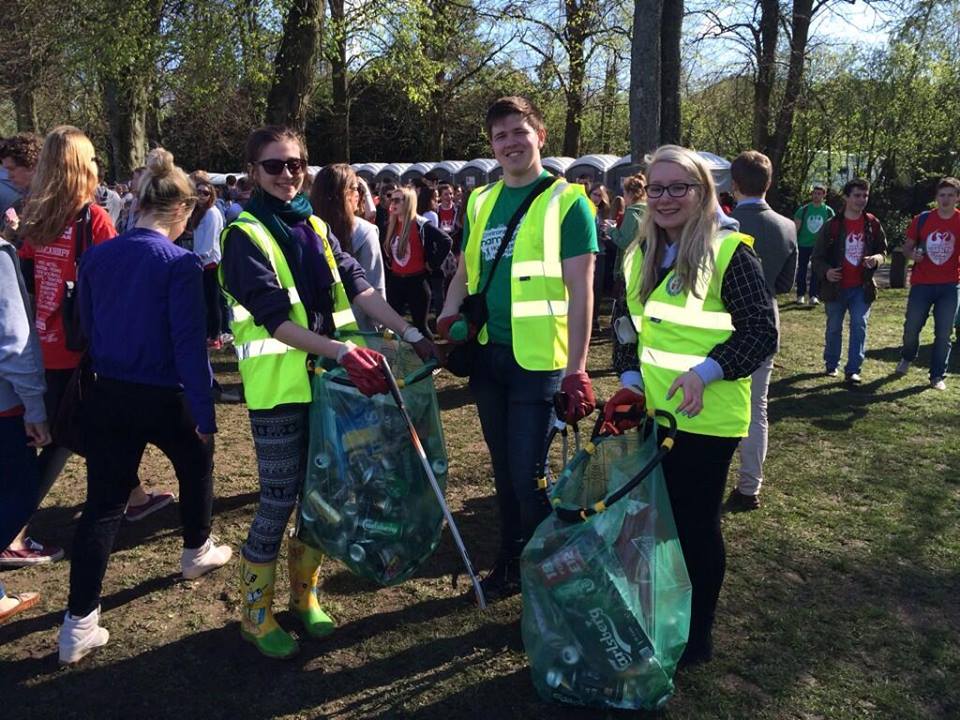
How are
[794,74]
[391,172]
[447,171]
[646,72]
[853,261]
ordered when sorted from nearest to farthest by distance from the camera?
1. [853,261]
2. [646,72]
3. [794,74]
4. [447,171]
5. [391,172]

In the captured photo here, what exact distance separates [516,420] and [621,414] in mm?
518

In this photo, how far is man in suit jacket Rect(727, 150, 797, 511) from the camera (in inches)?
168

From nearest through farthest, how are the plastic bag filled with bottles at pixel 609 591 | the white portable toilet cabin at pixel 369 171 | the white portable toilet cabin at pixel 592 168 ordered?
1. the plastic bag filled with bottles at pixel 609 591
2. the white portable toilet cabin at pixel 592 168
3. the white portable toilet cabin at pixel 369 171

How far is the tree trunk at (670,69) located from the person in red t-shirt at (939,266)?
3.82 meters

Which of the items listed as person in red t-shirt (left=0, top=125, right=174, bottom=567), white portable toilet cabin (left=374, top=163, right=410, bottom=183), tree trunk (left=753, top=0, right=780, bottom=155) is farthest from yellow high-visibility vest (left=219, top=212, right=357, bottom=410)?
white portable toilet cabin (left=374, top=163, right=410, bottom=183)

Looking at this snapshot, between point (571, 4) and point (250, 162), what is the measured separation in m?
22.4

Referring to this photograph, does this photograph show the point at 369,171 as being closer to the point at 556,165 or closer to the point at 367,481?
the point at 556,165

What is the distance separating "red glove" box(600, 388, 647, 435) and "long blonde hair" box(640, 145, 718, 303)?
353 mm

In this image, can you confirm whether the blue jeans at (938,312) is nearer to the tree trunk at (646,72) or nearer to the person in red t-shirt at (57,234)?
the tree trunk at (646,72)

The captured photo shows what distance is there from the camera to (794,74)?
17.9 metres

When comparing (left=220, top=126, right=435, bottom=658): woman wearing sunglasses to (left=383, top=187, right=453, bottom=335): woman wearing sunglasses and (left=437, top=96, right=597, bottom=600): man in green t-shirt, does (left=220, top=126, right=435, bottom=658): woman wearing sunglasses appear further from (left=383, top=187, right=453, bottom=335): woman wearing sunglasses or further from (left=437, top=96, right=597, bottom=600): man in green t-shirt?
(left=383, top=187, right=453, bottom=335): woman wearing sunglasses

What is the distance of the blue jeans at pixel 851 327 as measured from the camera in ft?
23.2

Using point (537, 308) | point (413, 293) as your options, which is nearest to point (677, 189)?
point (537, 308)

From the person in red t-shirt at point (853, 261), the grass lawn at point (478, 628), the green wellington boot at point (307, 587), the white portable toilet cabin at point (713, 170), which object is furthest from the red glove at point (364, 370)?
the white portable toilet cabin at point (713, 170)
